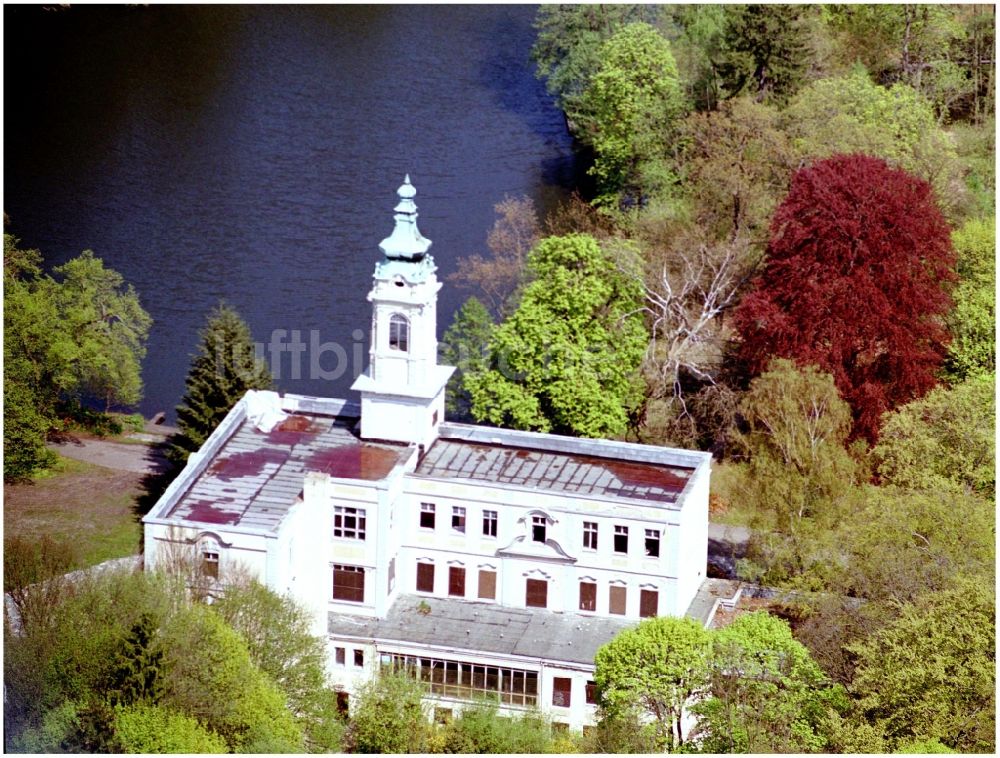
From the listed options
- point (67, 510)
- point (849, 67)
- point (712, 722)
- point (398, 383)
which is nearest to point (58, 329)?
point (67, 510)

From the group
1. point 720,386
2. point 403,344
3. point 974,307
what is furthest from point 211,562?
point 974,307

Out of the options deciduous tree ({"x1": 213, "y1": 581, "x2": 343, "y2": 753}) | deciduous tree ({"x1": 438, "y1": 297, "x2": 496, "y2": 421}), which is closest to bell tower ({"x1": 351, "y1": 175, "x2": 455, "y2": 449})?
deciduous tree ({"x1": 213, "y1": 581, "x2": 343, "y2": 753})

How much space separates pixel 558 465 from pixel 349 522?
6867 mm

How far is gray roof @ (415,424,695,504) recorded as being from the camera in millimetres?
65375

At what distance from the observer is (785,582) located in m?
65.5

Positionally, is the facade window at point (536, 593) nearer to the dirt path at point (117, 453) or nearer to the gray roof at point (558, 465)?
the gray roof at point (558, 465)

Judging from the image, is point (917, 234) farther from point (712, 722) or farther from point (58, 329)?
point (58, 329)

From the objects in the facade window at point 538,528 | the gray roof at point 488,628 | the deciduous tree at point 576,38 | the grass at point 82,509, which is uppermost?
the deciduous tree at point 576,38

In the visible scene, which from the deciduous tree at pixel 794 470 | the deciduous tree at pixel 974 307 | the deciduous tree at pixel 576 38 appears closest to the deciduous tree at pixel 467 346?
the deciduous tree at pixel 794 470

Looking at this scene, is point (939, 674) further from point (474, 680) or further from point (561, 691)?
point (474, 680)

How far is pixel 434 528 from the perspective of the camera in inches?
2598

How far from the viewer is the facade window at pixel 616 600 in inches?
2554

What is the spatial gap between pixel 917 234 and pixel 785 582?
16689 millimetres

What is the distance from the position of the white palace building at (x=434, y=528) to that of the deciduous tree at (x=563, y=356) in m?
7.19
